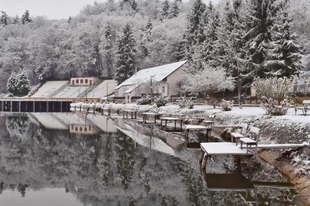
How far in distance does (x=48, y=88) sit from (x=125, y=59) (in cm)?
2594

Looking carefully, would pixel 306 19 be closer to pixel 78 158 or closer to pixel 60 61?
pixel 78 158

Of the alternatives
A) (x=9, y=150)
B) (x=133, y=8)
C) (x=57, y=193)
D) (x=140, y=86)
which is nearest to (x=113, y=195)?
(x=57, y=193)

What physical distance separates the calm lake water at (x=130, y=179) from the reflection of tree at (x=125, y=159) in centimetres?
3

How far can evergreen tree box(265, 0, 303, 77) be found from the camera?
99.0 ft

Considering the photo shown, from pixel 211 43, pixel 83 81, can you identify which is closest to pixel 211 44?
pixel 211 43

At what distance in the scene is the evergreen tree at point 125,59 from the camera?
66.2 m

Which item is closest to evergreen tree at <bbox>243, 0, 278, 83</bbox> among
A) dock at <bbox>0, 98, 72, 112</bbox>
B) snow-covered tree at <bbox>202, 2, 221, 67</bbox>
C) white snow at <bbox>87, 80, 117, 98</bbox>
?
snow-covered tree at <bbox>202, 2, 221, 67</bbox>

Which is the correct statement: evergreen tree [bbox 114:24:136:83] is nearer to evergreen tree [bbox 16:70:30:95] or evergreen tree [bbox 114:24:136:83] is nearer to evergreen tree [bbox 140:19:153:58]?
evergreen tree [bbox 140:19:153:58]

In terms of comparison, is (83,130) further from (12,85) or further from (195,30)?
(12,85)

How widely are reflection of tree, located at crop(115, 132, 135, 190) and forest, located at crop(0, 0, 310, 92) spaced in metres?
18.8

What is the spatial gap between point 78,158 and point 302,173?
8.12m

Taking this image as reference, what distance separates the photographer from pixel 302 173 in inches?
346

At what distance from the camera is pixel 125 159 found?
1209 centimetres

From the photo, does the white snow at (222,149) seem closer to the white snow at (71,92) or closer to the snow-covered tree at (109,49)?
the white snow at (71,92)
